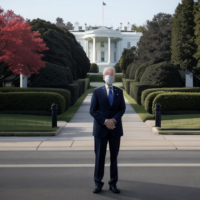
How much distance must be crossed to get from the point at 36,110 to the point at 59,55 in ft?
52.9

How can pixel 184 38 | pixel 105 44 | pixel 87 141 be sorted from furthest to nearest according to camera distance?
pixel 105 44, pixel 184 38, pixel 87 141

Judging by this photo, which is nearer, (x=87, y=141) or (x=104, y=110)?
(x=104, y=110)

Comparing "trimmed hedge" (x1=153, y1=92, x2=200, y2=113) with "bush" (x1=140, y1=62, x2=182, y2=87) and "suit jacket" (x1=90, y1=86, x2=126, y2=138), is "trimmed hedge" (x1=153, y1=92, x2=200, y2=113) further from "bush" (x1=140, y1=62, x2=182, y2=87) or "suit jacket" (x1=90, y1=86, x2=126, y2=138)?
"suit jacket" (x1=90, y1=86, x2=126, y2=138)

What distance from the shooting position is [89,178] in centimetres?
645

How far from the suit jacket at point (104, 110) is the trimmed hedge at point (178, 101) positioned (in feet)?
40.5

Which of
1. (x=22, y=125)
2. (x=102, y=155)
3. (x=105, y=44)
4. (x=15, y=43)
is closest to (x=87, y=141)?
(x=22, y=125)

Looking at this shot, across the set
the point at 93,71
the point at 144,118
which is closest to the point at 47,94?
the point at 144,118

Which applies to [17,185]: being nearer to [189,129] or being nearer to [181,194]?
[181,194]

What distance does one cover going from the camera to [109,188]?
577 cm

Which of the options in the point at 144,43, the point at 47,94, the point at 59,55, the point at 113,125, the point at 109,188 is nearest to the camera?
the point at 113,125

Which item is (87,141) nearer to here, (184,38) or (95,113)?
(95,113)

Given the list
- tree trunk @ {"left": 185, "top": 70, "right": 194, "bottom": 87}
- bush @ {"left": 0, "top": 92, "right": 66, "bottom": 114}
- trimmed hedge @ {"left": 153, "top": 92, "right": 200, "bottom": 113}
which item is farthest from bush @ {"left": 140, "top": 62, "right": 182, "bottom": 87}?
bush @ {"left": 0, "top": 92, "right": 66, "bottom": 114}

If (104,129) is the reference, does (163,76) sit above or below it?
above

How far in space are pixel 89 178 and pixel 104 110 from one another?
5.15 ft
